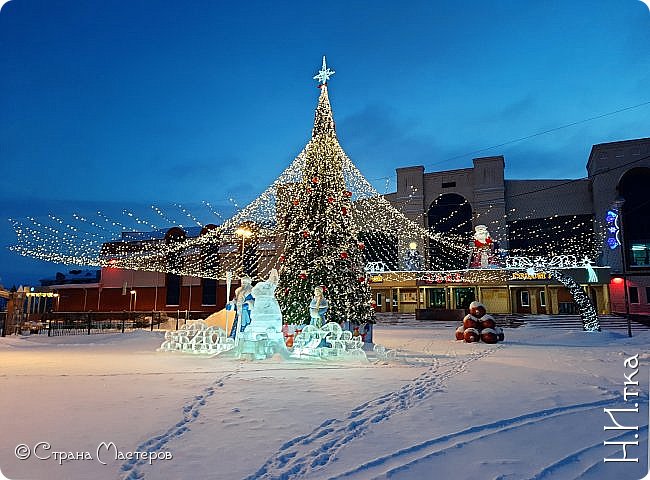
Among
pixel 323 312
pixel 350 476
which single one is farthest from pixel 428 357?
pixel 350 476

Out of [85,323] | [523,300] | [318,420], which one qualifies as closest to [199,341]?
[318,420]

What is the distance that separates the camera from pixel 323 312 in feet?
39.6

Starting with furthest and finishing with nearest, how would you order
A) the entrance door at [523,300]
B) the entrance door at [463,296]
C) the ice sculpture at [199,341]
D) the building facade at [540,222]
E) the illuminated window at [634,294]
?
the entrance door at [463,296] → the entrance door at [523,300] → the building facade at [540,222] → the illuminated window at [634,294] → the ice sculpture at [199,341]

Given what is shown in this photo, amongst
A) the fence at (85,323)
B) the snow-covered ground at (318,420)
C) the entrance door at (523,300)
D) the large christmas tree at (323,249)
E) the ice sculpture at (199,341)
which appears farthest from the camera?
the entrance door at (523,300)

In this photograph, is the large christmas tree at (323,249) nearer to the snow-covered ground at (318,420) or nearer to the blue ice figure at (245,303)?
the blue ice figure at (245,303)

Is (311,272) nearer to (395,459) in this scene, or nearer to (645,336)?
(395,459)

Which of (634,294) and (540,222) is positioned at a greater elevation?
(540,222)

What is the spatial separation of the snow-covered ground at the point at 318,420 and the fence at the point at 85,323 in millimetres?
10871

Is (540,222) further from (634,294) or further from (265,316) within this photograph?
(265,316)

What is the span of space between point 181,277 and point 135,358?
23864 millimetres

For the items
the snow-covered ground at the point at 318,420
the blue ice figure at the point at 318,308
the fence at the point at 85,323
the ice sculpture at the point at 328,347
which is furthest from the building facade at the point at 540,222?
the snow-covered ground at the point at 318,420

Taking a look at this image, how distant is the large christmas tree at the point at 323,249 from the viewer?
13.2 metres

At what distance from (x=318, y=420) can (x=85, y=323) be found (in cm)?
2041

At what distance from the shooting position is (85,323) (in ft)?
71.1
